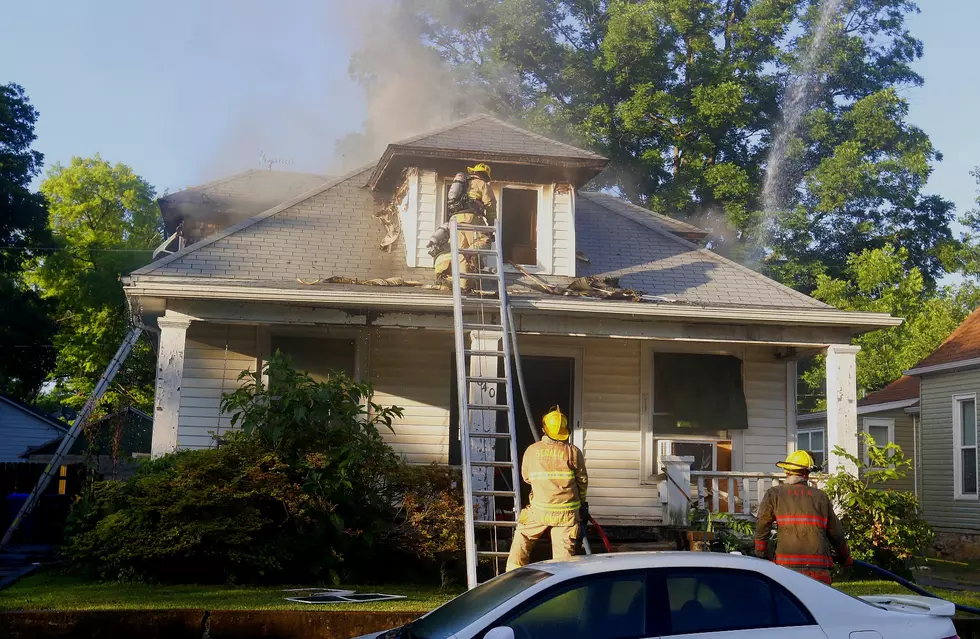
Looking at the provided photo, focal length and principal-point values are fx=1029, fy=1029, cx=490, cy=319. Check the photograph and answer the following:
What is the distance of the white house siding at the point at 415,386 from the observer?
1355 cm

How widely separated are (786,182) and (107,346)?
2460cm

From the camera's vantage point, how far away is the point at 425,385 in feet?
44.9

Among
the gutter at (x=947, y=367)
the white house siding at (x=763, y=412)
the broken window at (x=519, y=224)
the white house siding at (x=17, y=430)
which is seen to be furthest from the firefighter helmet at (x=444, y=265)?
the white house siding at (x=17, y=430)

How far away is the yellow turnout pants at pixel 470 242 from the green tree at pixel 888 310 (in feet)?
52.7

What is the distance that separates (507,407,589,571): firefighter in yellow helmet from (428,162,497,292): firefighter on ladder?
4.39m

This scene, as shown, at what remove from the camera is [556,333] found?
483 inches

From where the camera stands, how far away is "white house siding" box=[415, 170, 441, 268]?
14.0 m

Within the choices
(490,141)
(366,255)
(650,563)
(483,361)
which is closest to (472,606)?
(650,563)

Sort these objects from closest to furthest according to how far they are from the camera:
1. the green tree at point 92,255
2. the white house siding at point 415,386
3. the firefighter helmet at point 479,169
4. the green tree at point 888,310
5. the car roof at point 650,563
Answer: the car roof at point 650,563 → the firefighter helmet at point 479,169 → the white house siding at point 415,386 → the green tree at point 888,310 → the green tree at point 92,255

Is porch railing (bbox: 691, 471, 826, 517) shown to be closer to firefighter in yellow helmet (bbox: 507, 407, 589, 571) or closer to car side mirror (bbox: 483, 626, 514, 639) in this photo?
firefighter in yellow helmet (bbox: 507, 407, 589, 571)

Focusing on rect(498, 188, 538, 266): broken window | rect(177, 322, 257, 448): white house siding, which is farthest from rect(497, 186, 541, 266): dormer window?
rect(177, 322, 257, 448): white house siding

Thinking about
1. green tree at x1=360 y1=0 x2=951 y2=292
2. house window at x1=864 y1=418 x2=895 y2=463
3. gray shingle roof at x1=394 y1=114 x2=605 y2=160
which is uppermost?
green tree at x1=360 y1=0 x2=951 y2=292

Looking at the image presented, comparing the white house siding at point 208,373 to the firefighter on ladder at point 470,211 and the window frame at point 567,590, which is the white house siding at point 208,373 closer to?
the firefighter on ladder at point 470,211

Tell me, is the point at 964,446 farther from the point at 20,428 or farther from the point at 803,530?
the point at 20,428
